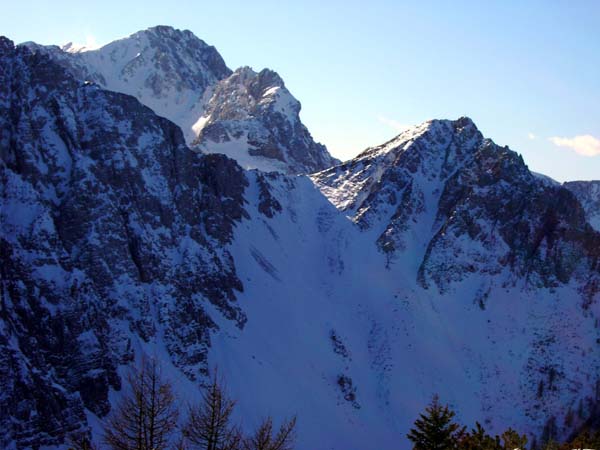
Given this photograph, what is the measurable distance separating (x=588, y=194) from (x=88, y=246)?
141m

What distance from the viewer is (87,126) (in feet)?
238

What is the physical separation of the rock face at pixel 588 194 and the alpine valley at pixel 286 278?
233 ft

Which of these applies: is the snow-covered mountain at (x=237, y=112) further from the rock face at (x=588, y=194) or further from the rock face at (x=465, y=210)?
the rock face at (x=588, y=194)

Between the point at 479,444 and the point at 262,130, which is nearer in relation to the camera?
the point at 479,444

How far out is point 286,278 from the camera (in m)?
86.2

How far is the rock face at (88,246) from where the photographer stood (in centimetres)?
5309

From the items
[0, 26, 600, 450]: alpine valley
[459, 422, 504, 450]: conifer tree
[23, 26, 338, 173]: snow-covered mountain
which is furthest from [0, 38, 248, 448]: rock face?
[23, 26, 338, 173]: snow-covered mountain

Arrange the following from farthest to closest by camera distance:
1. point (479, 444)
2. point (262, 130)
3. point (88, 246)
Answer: point (262, 130) → point (88, 246) → point (479, 444)

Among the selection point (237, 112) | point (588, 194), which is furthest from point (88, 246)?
point (588, 194)

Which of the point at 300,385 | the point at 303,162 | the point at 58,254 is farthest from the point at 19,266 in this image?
the point at 303,162

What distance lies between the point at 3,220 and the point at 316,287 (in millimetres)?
42359

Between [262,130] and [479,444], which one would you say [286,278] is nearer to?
[479,444]

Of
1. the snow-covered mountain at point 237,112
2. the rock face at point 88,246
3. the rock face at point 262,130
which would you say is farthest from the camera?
the snow-covered mountain at point 237,112

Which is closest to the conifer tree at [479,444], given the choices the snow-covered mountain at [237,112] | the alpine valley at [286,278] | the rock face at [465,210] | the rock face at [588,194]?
the alpine valley at [286,278]
